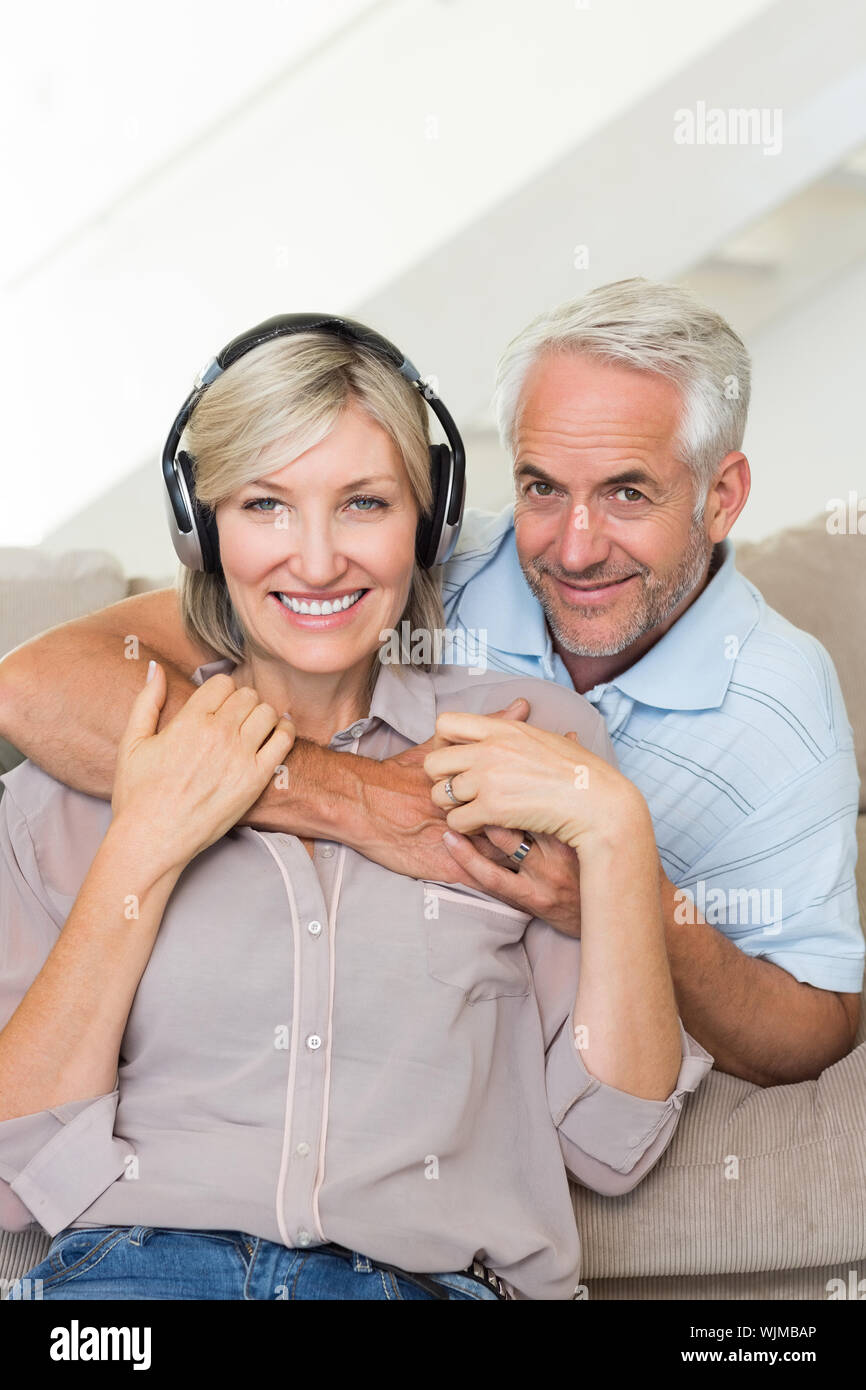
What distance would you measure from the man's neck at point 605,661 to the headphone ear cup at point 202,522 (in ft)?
1.69

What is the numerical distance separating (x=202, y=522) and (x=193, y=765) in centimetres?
29

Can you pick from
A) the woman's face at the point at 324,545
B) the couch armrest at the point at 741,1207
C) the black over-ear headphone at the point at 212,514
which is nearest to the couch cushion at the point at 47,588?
the black over-ear headphone at the point at 212,514

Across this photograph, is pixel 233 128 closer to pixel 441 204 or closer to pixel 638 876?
pixel 441 204

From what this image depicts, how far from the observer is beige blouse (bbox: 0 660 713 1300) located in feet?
3.95

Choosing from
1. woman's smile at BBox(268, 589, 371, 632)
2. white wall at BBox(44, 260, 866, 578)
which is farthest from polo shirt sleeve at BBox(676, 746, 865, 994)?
white wall at BBox(44, 260, 866, 578)

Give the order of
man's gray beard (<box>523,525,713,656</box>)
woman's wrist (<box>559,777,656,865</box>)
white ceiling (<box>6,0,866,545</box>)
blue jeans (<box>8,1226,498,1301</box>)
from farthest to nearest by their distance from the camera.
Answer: white ceiling (<box>6,0,866,545</box>) < man's gray beard (<box>523,525,713,656</box>) < woman's wrist (<box>559,777,656,865</box>) < blue jeans (<box>8,1226,498,1301</box>)

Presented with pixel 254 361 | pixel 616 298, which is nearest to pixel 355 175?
pixel 616 298

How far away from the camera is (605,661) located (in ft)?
5.93

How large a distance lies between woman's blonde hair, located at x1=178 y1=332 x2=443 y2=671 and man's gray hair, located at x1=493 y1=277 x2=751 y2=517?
1.01 ft

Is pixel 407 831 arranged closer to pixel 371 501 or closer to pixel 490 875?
pixel 490 875

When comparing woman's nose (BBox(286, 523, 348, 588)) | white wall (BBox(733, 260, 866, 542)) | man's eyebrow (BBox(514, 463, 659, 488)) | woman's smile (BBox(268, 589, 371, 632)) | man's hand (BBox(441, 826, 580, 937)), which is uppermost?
woman's nose (BBox(286, 523, 348, 588))

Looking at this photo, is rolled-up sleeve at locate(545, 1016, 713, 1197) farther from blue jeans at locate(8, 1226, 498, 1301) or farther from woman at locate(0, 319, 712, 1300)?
blue jeans at locate(8, 1226, 498, 1301)
